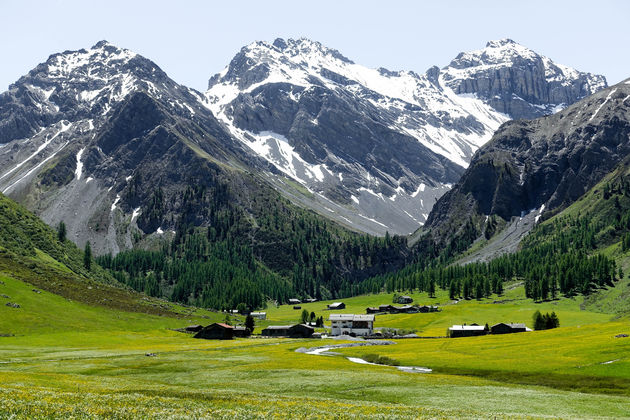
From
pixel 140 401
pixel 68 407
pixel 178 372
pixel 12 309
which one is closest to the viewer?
pixel 68 407

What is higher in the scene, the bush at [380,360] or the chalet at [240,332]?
the bush at [380,360]

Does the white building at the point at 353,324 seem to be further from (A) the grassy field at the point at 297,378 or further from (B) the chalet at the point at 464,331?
(A) the grassy field at the point at 297,378

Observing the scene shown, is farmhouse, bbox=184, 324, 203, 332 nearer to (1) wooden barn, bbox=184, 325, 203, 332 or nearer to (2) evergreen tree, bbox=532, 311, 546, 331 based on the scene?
(1) wooden barn, bbox=184, 325, 203, 332

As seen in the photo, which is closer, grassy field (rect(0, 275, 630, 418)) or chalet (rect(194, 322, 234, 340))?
grassy field (rect(0, 275, 630, 418))

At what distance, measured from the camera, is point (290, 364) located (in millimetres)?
87875

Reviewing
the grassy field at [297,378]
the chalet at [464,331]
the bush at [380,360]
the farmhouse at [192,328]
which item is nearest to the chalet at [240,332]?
the farmhouse at [192,328]

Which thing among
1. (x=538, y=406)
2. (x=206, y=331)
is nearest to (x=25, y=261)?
(x=206, y=331)

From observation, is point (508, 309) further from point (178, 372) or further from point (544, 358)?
point (178, 372)

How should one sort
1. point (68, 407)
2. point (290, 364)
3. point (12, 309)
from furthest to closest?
point (12, 309) → point (290, 364) → point (68, 407)

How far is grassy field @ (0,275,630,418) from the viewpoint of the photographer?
42.6m

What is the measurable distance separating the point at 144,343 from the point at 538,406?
101 m

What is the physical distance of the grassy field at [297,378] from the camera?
42562 millimetres

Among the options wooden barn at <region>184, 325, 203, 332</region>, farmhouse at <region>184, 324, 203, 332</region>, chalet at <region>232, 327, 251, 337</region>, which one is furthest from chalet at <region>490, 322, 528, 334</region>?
farmhouse at <region>184, 324, 203, 332</region>

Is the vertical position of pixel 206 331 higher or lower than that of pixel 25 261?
lower
